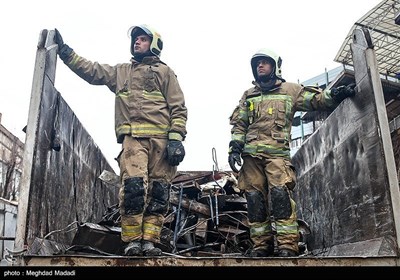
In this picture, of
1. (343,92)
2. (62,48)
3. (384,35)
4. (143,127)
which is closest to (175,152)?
(143,127)

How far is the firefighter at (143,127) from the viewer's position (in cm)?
337

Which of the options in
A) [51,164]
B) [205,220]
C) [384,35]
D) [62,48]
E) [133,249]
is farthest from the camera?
[384,35]

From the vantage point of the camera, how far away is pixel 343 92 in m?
3.36

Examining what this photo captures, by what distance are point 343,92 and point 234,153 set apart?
115 cm

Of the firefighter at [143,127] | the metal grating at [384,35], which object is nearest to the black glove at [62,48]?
the firefighter at [143,127]

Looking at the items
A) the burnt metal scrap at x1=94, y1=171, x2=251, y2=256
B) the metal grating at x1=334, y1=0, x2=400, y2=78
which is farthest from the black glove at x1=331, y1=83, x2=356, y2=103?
the metal grating at x1=334, y1=0, x2=400, y2=78

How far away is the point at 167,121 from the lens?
12.6ft

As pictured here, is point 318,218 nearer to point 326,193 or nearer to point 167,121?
point 326,193

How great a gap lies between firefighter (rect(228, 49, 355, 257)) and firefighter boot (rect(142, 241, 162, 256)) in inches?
33.6

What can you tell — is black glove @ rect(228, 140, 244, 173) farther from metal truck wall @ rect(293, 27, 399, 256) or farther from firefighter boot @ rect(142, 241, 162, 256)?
Answer: firefighter boot @ rect(142, 241, 162, 256)

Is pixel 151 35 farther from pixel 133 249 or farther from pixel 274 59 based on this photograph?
pixel 133 249

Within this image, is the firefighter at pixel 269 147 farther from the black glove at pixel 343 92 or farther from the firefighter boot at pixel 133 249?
the firefighter boot at pixel 133 249

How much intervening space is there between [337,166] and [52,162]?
236cm

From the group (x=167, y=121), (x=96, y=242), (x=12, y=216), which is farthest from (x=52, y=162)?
(x=12, y=216)
